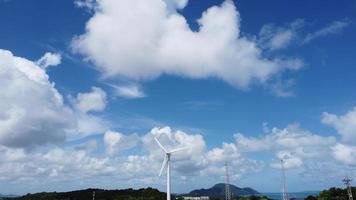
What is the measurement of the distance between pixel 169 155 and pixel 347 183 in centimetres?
6714

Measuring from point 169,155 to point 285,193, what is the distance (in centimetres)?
6812

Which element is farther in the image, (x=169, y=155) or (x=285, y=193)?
(x=285, y=193)

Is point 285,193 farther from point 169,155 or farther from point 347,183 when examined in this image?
point 169,155

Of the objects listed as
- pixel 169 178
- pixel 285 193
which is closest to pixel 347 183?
pixel 285 193

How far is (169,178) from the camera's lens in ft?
421

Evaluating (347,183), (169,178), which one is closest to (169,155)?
(169,178)

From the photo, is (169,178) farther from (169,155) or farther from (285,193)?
(285,193)

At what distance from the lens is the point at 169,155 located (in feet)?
429

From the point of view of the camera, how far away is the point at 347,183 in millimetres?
151375

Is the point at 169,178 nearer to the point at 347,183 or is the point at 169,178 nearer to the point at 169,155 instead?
the point at 169,155

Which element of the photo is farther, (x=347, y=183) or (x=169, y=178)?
(x=347, y=183)

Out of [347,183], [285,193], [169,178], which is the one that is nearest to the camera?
[169,178]

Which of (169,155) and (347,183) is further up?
(169,155)

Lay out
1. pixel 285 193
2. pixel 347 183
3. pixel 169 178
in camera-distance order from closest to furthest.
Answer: pixel 169 178 < pixel 347 183 < pixel 285 193
